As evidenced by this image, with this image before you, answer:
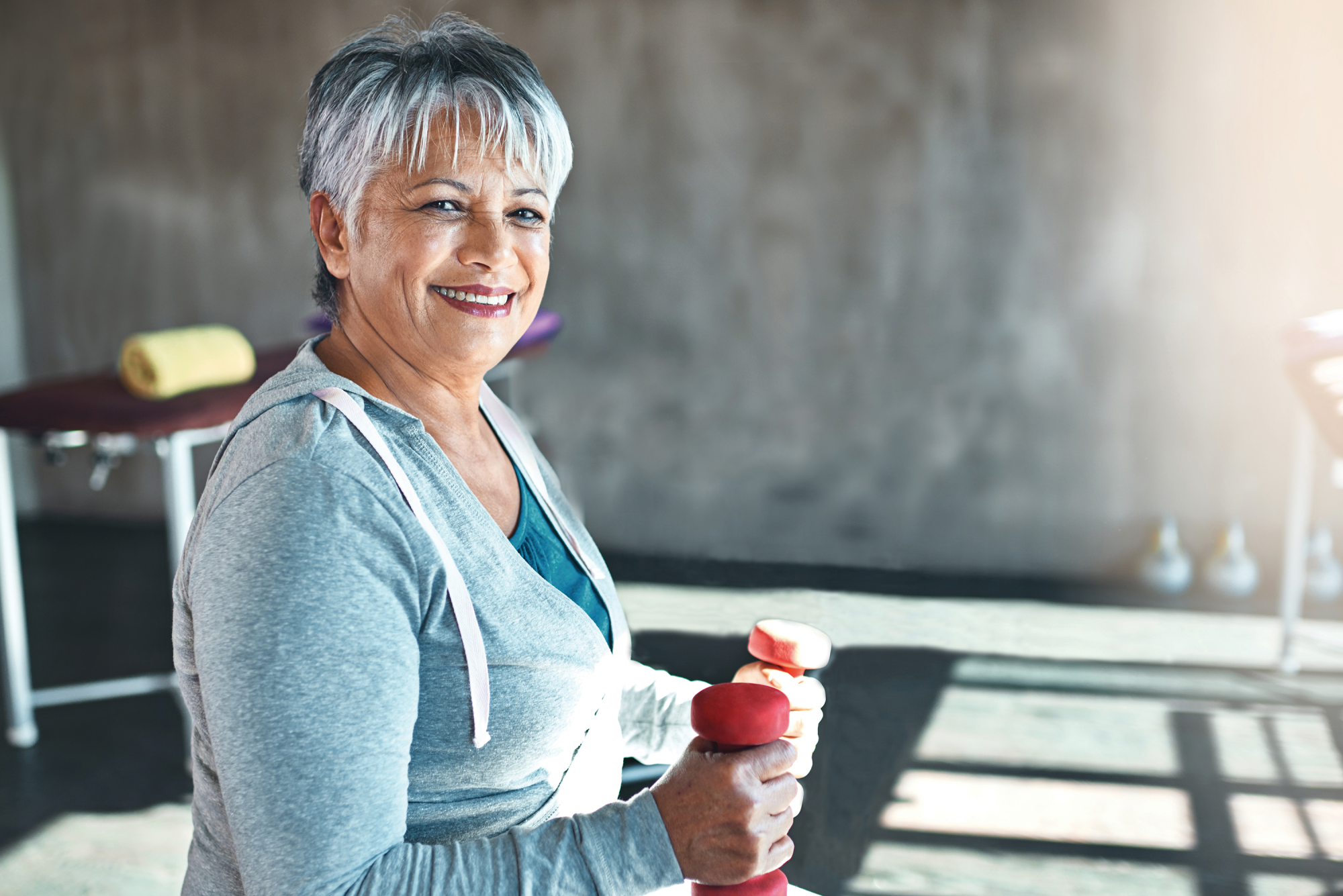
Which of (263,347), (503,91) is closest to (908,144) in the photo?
(263,347)

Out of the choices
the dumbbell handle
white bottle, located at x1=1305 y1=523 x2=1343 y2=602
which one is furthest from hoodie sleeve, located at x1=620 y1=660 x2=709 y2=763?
white bottle, located at x1=1305 y1=523 x2=1343 y2=602

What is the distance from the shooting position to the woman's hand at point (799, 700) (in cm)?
96

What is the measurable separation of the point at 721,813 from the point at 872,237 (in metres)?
3.10

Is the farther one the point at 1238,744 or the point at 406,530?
the point at 1238,744

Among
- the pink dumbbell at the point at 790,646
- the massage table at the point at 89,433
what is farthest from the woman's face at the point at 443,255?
the massage table at the point at 89,433

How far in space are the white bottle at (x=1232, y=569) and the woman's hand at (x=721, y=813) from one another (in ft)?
10.2

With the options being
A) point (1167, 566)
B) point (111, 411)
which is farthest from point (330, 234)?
point (1167, 566)

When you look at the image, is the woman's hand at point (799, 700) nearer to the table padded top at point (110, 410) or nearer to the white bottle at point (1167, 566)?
the table padded top at point (110, 410)

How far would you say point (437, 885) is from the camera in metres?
0.70

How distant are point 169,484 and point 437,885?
1770 millimetres

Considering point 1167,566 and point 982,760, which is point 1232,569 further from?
point 982,760

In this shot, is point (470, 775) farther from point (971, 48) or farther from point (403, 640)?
point (971, 48)

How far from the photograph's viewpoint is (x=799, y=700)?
979mm

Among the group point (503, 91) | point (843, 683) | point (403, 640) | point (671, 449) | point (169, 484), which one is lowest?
point (843, 683)
